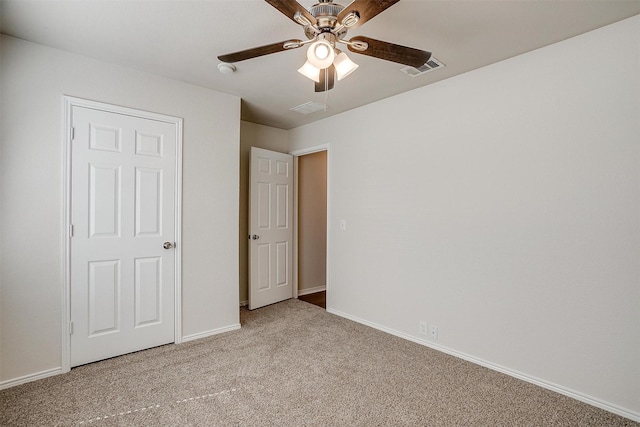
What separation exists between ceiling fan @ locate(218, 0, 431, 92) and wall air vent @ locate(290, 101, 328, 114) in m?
1.69

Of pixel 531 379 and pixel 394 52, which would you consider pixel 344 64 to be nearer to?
pixel 394 52

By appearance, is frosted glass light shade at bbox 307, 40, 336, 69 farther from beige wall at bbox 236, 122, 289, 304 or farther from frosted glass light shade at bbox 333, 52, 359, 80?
beige wall at bbox 236, 122, 289, 304

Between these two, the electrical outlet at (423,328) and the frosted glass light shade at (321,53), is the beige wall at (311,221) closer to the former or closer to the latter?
the electrical outlet at (423,328)

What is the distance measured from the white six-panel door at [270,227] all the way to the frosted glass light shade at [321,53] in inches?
99.1

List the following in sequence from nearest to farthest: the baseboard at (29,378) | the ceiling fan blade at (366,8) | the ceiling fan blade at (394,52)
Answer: the ceiling fan blade at (366,8)
the ceiling fan blade at (394,52)
the baseboard at (29,378)

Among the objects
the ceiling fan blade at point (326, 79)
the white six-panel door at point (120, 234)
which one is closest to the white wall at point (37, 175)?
the white six-panel door at point (120, 234)

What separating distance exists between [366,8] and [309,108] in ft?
7.38

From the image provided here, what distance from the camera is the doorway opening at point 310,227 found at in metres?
4.66

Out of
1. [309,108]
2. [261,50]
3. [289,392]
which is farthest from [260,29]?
[289,392]

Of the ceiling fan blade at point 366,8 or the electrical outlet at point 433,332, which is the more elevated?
the ceiling fan blade at point 366,8

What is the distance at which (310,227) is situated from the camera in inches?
191

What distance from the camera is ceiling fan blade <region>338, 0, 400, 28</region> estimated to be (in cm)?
136

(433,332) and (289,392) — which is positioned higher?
(433,332)

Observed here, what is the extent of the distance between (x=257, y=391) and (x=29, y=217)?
2075mm
